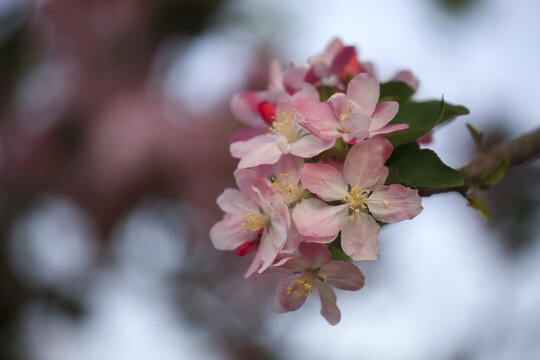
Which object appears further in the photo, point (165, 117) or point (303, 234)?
point (165, 117)

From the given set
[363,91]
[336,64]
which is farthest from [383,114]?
[336,64]

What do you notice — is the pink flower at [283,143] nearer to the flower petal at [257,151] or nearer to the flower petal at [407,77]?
the flower petal at [257,151]

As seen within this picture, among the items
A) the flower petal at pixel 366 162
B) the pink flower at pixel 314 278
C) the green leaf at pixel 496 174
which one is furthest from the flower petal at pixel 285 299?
the green leaf at pixel 496 174

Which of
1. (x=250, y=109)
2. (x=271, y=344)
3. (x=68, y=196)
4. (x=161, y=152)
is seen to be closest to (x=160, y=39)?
(x=161, y=152)

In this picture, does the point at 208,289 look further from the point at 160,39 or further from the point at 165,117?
the point at 160,39

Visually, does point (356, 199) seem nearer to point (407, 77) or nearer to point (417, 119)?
point (417, 119)

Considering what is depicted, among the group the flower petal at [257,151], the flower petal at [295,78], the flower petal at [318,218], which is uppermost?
the flower petal at [295,78]
